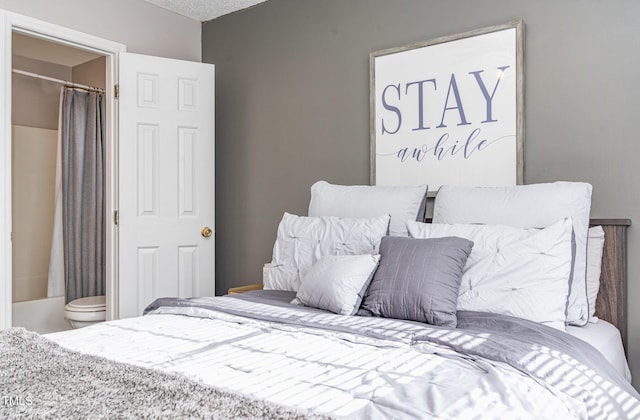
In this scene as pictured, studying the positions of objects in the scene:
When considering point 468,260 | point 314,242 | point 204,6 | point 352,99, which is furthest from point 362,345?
point 204,6

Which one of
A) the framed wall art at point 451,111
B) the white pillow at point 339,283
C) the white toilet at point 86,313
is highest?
the framed wall art at point 451,111

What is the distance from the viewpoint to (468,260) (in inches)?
82.7

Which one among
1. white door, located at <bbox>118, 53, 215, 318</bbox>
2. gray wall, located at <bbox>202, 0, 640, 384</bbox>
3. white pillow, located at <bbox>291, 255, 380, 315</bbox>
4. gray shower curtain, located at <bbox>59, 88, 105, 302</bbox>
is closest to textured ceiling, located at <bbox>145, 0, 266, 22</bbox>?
gray wall, located at <bbox>202, 0, 640, 384</bbox>

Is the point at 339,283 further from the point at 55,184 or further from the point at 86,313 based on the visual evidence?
the point at 55,184

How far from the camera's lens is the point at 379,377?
129 centimetres

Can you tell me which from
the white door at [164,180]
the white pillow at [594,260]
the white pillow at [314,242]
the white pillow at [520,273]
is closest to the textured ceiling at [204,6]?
the white door at [164,180]

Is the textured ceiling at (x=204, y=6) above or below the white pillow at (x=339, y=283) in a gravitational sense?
above

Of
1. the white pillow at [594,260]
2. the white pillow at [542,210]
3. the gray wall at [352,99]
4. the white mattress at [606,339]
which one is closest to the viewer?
the white mattress at [606,339]

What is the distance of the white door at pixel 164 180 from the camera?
133 inches

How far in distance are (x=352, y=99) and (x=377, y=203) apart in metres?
0.87

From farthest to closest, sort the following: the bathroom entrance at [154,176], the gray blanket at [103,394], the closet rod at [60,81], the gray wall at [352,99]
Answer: the closet rod at [60,81] → the bathroom entrance at [154,176] → the gray wall at [352,99] → the gray blanket at [103,394]

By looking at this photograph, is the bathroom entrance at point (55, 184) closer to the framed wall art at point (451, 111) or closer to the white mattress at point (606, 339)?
the framed wall art at point (451, 111)

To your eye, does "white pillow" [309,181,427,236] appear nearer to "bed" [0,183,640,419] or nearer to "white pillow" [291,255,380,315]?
"bed" [0,183,640,419]

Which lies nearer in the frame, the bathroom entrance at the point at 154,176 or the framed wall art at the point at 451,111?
the framed wall art at the point at 451,111
